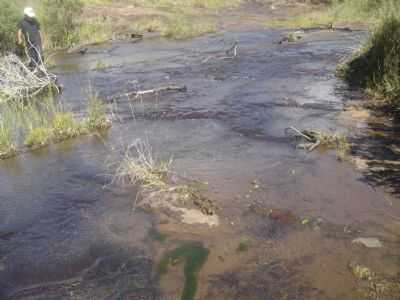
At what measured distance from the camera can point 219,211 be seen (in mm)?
6273

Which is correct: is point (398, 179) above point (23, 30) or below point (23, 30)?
below

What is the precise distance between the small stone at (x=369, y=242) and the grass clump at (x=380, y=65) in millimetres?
5339

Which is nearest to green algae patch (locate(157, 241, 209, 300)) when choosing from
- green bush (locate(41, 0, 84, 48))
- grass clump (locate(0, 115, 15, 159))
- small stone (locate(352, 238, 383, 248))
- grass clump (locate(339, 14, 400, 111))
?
small stone (locate(352, 238, 383, 248))

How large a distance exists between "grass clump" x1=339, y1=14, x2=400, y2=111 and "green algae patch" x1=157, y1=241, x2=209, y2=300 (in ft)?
21.2

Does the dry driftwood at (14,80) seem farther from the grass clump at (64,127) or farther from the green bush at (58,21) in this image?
the green bush at (58,21)

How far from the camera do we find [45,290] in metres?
5.01

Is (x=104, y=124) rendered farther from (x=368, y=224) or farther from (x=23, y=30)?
(x=368, y=224)

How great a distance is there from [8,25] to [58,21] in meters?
3.85

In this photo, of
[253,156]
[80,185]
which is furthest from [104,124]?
[253,156]

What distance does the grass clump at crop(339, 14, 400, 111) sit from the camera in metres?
10.7

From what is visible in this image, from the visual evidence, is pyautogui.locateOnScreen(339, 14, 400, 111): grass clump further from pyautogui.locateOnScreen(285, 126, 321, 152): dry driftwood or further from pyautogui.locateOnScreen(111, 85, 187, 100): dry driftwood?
pyautogui.locateOnScreen(111, 85, 187, 100): dry driftwood

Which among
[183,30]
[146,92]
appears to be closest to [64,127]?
[146,92]

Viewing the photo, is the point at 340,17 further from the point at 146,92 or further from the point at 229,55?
the point at 146,92

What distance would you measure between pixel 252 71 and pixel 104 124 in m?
6.52
